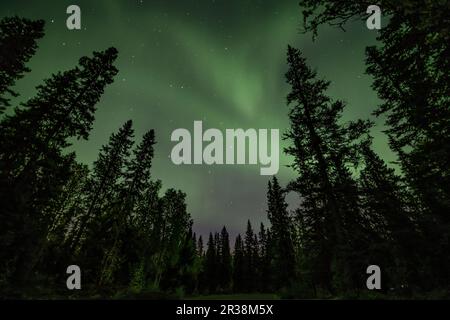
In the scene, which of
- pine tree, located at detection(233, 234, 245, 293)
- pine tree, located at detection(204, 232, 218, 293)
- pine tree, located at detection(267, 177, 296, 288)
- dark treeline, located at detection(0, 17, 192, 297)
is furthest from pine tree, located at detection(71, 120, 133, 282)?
pine tree, located at detection(233, 234, 245, 293)

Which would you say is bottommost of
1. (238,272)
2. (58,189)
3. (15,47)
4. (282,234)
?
(238,272)

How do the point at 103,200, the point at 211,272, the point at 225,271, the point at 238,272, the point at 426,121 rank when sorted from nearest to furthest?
the point at 426,121 < the point at 103,200 < the point at 211,272 < the point at 225,271 < the point at 238,272

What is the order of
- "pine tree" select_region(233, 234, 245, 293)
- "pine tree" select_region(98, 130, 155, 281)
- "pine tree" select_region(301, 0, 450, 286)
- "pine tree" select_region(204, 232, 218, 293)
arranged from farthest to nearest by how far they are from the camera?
1. "pine tree" select_region(233, 234, 245, 293)
2. "pine tree" select_region(204, 232, 218, 293)
3. "pine tree" select_region(98, 130, 155, 281)
4. "pine tree" select_region(301, 0, 450, 286)

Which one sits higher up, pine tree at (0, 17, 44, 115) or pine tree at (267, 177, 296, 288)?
pine tree at (0, 17, 44, 115)

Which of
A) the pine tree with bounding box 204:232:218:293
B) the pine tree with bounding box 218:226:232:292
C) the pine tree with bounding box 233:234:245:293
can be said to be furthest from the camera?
the pine tree with bounding box 233:234:245:293

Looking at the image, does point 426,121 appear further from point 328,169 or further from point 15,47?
point 15,47

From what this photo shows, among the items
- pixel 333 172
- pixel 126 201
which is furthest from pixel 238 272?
pixel 333 172

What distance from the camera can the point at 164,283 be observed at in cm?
3375

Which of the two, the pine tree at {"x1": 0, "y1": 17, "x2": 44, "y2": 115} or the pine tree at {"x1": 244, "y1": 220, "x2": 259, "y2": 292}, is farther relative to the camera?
the pine tree at {"x1": 244, "y1": 220, "x2": 259, "y2": 292}

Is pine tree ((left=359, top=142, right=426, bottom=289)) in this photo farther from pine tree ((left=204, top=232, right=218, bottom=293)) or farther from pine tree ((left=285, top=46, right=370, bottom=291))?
pine tree ((left=204, top=232, right=218, bottom=293))

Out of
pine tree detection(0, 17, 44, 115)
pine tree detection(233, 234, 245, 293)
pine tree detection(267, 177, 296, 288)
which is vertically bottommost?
pine tree detection(233, 234, 245, 293)
